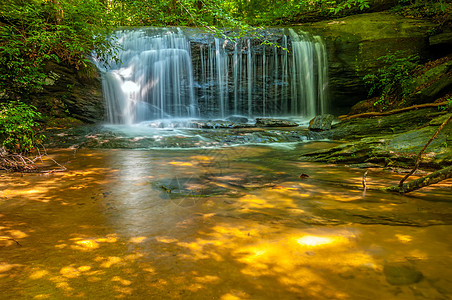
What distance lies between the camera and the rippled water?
1.52m

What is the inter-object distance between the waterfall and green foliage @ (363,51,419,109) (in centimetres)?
203

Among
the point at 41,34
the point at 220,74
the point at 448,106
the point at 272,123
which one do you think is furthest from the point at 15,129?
the point at 448,106

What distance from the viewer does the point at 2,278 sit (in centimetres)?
156

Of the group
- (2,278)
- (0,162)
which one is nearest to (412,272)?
(2,278)

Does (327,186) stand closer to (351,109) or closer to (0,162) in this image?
(0,162)

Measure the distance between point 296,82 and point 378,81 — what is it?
3259 mm

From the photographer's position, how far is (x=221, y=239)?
6.91 feet

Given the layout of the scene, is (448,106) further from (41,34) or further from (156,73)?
(41,34)

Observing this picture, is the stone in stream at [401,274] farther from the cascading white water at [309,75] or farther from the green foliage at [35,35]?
the cascading white water at [309,75]

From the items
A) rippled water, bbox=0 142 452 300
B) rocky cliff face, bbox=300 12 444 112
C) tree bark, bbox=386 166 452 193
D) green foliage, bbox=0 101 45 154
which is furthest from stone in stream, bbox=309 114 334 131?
green foliage, bbox=0 101 45 154

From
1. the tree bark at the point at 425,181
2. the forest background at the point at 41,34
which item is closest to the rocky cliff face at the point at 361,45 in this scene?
the forest background at the point at 41,34

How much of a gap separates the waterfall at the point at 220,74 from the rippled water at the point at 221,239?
832 cm

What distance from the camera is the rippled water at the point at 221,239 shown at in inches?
59.9

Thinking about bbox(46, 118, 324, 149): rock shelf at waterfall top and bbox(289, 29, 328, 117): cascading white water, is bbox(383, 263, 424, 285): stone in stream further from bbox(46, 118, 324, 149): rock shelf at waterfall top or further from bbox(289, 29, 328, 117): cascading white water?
bbox(289, 29, 328, 117): cascading white water
